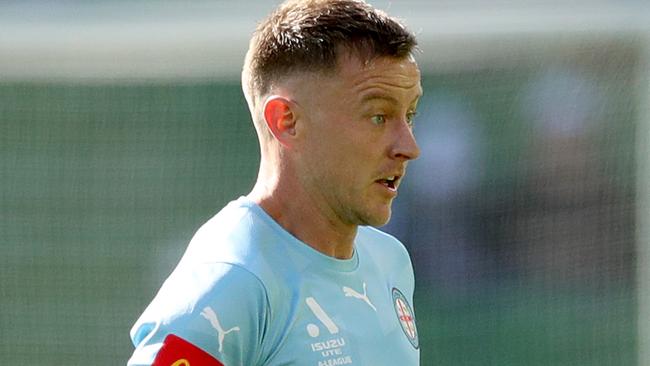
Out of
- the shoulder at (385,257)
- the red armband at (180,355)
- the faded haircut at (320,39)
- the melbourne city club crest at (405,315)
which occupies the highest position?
the faded haircut at (320,39)

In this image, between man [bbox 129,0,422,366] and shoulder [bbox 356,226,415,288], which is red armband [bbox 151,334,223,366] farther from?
shoulder [bbox 356,226,415,288]

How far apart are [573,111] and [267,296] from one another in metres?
1.92

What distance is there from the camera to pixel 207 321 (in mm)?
1656

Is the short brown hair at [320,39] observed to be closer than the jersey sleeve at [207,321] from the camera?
No

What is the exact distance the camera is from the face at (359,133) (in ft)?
6.20

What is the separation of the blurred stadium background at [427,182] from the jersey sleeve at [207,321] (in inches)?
69.0

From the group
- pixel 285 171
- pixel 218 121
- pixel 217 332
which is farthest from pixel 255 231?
pixel 218 121

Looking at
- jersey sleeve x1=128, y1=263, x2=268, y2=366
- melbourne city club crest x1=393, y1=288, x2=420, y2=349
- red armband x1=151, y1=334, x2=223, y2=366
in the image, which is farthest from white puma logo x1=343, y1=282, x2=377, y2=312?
red armband x1=151, y1=334, x2=223, y2=366

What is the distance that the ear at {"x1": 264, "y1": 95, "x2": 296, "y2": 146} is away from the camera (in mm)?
1910

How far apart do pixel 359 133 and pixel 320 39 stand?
168 mm

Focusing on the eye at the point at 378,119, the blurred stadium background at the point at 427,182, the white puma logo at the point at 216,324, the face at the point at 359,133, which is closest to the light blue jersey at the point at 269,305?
the white puma logo at the point at 216,324

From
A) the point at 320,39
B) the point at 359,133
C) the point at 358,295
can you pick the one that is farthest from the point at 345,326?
the point at 320,39

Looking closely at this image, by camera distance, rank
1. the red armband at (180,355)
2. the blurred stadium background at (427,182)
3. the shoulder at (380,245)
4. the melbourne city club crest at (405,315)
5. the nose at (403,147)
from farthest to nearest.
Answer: the blurred stadium background at (427,182), the shoulder at (380,245), the melbourne city club crest at (405,315), the nose at (403,147), the red armband at (180,355)

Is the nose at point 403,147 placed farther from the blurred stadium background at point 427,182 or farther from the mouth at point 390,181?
the blurred stadium background at point 427,182
